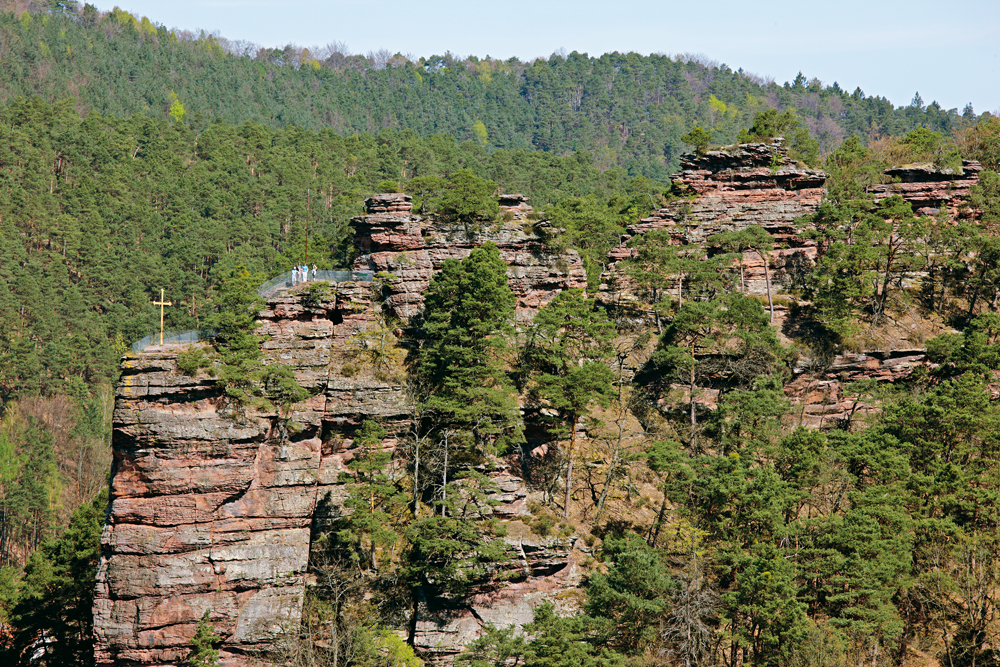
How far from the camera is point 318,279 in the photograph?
169 feet

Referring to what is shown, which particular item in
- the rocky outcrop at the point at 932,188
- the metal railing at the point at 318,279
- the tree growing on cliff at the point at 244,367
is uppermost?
the rocky outcrop at the point at 932,188

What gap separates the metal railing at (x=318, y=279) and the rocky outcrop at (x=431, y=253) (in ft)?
2.21

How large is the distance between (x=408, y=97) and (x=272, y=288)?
144m

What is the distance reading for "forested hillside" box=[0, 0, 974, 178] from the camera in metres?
Result: 157

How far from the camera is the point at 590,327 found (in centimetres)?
4819

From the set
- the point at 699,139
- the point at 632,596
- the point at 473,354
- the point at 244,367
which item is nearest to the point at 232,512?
the point at 244,367

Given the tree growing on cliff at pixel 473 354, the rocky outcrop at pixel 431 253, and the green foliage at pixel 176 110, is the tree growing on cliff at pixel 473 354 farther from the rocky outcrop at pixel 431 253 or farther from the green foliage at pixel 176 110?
the green foliage at pixel 176 110

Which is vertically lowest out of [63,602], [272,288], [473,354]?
[63,602]

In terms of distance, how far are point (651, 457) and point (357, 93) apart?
152602mm

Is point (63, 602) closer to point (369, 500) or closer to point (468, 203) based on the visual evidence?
point (369, 500)

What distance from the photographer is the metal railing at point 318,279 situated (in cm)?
5075

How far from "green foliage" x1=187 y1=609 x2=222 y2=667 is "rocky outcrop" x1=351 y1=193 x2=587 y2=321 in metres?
17.0

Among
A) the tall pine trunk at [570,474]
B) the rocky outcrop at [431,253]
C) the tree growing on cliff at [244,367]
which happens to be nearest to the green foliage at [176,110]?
the rocky outcrop at [431,253]

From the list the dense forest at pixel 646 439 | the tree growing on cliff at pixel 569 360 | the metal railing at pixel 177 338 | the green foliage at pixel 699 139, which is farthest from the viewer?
the green foliage at pixel 699 139
